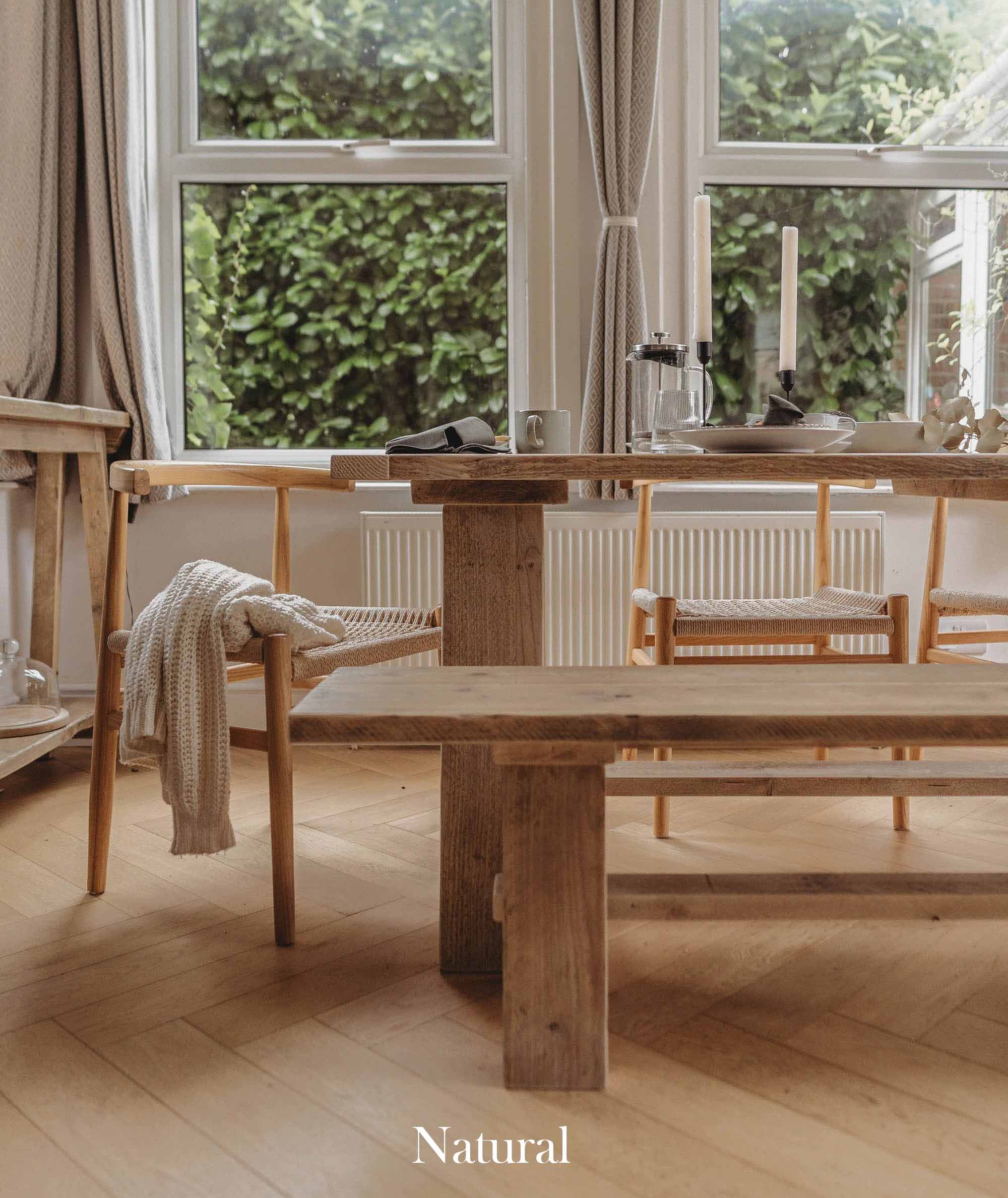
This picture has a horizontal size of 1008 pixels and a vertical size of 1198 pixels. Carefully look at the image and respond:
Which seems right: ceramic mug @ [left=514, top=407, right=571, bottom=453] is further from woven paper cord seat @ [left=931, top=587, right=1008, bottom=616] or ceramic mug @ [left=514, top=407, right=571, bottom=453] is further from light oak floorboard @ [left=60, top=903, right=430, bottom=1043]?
woven paper cord seat @ [left=931, top=587, right=1008, bottom=616]

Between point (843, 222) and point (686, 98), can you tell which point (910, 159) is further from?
point (686, 98)

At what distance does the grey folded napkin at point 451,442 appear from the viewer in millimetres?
1438

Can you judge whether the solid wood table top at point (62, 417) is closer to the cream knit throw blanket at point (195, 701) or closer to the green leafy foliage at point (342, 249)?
the green leafy foliage at point (342, 249)

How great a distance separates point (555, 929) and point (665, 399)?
2.52ft

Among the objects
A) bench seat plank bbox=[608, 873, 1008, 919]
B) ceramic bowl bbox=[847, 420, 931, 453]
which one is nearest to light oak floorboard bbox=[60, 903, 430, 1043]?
bench seat plank bbox=[608, 873, 1008, 919]

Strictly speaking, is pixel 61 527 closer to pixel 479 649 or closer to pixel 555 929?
pixel 479 649

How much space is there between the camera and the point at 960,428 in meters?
1.58

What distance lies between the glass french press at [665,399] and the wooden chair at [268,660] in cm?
45

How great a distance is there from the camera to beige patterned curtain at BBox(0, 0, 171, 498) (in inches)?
104

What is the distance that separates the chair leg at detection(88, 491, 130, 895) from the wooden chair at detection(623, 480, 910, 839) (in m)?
0.91

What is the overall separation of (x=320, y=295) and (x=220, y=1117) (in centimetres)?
228

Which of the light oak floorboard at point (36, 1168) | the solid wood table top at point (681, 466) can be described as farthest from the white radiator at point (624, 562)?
the light oak floorboard at point (36, 1168)

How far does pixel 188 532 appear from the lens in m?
2.87

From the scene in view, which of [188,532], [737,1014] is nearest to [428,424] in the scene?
[188,532]
